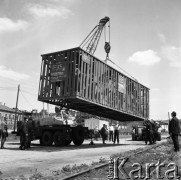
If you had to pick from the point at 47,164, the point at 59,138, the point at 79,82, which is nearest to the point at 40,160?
the point at 47,164

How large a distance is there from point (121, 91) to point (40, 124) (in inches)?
223

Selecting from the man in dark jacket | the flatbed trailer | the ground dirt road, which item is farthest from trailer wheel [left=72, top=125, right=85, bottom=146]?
the man in dark jacket

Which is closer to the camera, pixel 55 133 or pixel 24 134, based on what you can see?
pixel 24 134

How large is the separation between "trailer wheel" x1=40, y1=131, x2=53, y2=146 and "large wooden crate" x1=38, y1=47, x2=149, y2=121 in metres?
1.97

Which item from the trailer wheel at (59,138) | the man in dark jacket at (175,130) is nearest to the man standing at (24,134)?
the trailer wheel at (59,138)

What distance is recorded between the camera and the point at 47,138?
15117 millimetres

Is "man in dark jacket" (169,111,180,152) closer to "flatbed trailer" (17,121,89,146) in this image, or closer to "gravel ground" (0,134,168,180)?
"gravel ground" (0,134,168,180)

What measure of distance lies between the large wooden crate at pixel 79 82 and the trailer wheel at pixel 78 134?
1.34 m

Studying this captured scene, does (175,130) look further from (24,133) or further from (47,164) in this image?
(24,133)

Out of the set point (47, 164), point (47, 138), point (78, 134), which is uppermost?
point (78, 134)

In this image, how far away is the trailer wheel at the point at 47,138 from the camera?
14.9m

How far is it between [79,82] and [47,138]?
4699 millimetres

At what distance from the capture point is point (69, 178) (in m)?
4.89

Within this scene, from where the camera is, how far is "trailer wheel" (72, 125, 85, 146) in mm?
15913
